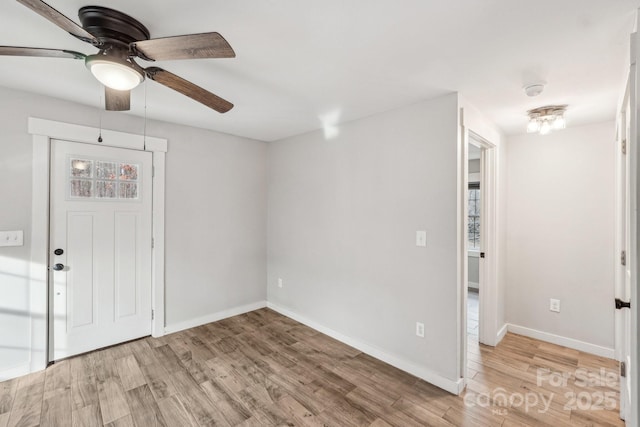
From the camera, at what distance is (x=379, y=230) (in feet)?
9.21

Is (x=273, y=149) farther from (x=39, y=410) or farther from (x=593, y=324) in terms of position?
(x=593, y=324)

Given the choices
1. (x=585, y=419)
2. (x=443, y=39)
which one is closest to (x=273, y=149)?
(x=443, y=39)

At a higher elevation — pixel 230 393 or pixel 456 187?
pixel 456 187

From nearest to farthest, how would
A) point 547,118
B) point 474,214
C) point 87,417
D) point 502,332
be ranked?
1. point 87,417
2. point 547,118
3. point 502,332
4. point 474,214

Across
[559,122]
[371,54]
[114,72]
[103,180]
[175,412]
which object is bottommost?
[175,412]

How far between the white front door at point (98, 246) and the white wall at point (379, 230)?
5.32 ft

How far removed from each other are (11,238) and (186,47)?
7.74ft

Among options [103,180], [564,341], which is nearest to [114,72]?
[103,180]

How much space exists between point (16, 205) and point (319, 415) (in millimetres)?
2875

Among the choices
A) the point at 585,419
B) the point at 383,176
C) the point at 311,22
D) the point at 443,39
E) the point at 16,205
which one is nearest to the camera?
the point at 311,22

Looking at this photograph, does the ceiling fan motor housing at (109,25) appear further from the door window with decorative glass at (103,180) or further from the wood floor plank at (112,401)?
the wood floor plank at (112,401)

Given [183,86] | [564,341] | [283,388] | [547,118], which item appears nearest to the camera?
[183,86]

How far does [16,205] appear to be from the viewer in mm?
2391

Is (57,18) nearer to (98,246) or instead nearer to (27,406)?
(98,246)
